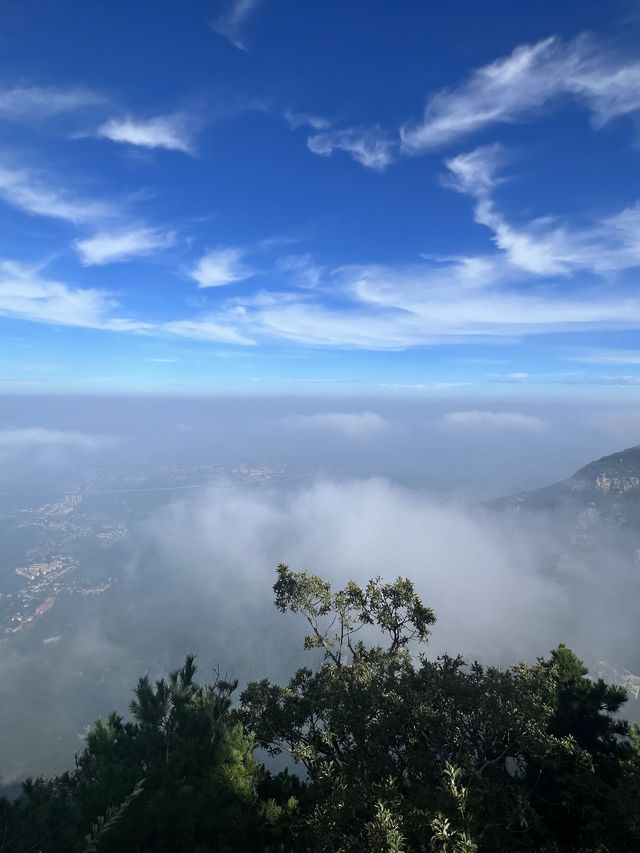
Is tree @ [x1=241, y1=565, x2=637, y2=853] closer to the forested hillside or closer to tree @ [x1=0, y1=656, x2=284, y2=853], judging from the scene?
the forested hillside

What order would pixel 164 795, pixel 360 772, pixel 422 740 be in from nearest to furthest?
pixel 164 795, pixel 360 772, pixel 422 740

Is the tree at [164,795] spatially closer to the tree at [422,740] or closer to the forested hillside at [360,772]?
the forested hillside at [360,772]

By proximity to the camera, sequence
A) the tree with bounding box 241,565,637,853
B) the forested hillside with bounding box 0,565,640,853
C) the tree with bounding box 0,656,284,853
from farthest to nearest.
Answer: the tree with bounding box 0,656,284,853 < the forested hillside with bounding box 0,565,640,853 < the tree with bounding box 241,565,637,853

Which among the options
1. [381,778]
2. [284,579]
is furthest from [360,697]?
[284,579]

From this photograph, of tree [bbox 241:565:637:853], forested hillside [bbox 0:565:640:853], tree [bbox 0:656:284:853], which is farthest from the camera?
tree [bbox 0:656:284:853]

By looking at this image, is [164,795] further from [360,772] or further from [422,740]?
[422,740]

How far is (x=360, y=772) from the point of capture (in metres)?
13.6

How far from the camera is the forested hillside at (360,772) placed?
11.4 m

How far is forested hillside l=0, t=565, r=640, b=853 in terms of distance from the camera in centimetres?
1135

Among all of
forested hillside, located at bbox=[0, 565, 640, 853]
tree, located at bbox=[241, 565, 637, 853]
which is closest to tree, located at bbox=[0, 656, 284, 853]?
forested hillside, located at bbox=[0, 565, 640, 853]

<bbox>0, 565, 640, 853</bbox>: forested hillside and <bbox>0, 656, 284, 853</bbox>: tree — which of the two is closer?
<bbox>0, 565, 640, 853</bbox>: forested hillside

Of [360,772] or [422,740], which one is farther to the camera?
[422,740]

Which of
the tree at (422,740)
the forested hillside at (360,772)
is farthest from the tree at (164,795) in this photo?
the tree at (422,740)

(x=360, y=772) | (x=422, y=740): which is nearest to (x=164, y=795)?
(x=360, y=772)
